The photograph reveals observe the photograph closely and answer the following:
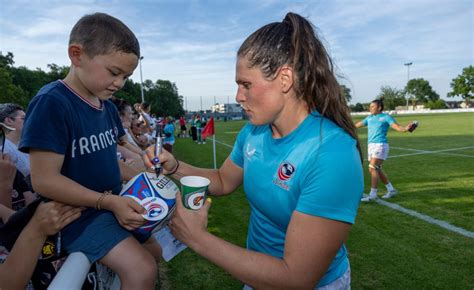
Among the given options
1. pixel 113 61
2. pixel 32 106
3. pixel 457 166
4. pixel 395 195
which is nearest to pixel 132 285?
pixel 32 106

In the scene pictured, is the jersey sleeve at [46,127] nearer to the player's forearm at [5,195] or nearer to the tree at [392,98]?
the player's forearm at [5,195]

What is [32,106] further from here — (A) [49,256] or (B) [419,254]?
(B) [419,254]

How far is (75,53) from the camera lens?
6.59ft

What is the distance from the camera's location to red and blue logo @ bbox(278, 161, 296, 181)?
5.23 feet

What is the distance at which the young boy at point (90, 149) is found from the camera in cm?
174

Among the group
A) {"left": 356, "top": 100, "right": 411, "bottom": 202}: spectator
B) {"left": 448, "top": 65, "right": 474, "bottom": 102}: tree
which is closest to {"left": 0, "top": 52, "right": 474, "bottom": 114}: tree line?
{"left": 448, "top": 65, "right": 474, "bottom": 102}: tree

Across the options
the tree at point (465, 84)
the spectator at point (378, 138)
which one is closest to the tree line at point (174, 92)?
the tree at point (465, 84)

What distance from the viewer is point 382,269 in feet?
13.6

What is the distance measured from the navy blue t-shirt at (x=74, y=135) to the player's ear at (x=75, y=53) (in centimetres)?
17

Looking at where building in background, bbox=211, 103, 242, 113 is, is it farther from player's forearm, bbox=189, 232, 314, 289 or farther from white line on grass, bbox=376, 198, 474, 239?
player's forearm, bbox=189, 232, 314, 289

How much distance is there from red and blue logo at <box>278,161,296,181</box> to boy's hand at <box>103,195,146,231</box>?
0.74 metres

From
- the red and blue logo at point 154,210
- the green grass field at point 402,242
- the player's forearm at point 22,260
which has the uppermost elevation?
the red and blue logo at point 154,210

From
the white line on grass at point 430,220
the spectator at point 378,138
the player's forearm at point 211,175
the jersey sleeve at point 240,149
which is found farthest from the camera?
the spectator at point 378,138

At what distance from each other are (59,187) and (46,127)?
1.10 feet
